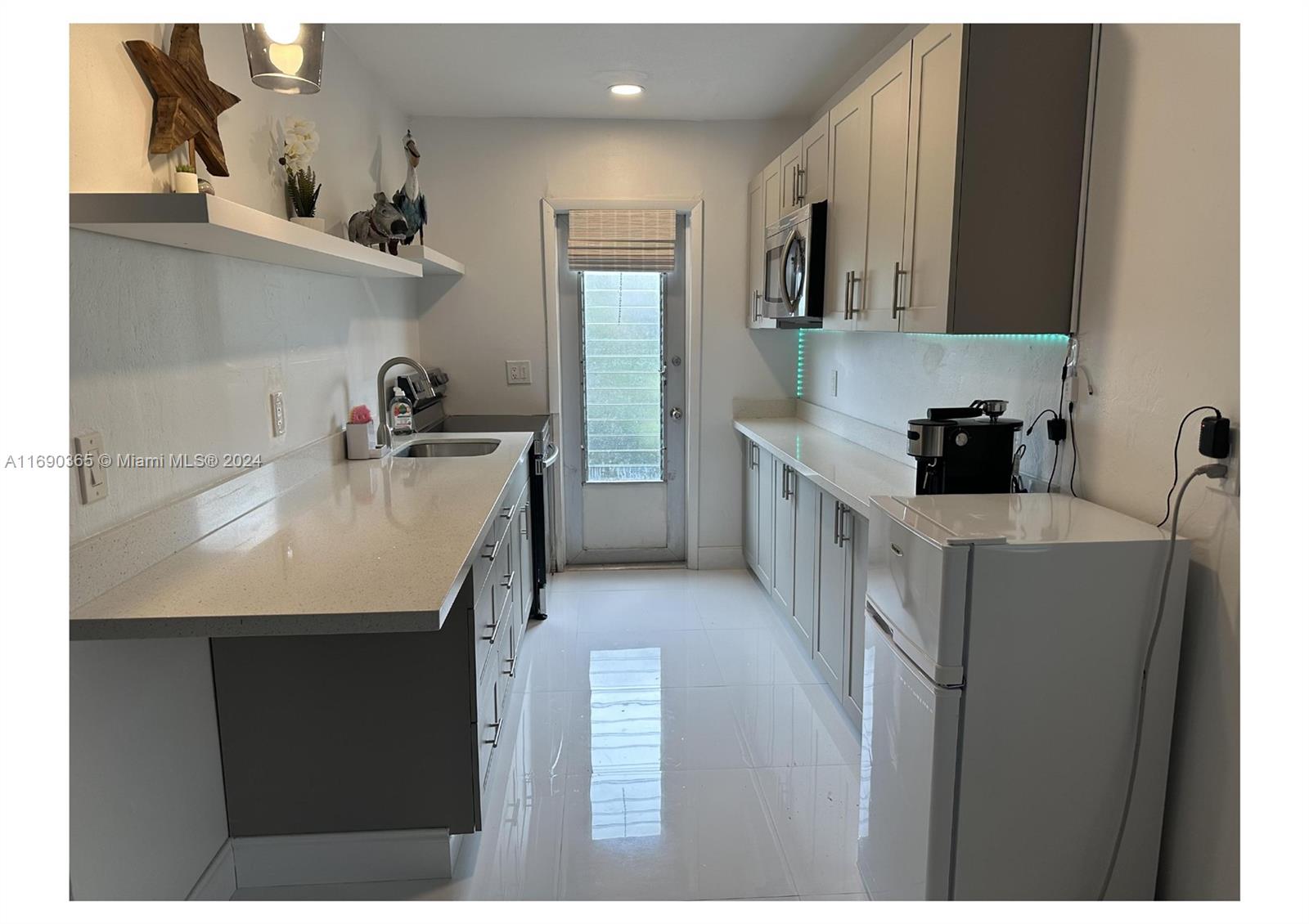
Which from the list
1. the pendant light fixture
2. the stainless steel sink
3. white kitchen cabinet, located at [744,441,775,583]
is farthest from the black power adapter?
the stainless steel sink

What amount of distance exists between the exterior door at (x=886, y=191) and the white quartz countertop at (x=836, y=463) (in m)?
0.51

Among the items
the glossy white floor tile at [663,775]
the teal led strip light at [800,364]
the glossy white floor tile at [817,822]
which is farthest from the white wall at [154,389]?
the teal led strip light at [800,364]

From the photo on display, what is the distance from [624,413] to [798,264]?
5.42ft

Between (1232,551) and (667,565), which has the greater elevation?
(1232,551)

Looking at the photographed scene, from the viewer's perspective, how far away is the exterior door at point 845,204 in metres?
2.63

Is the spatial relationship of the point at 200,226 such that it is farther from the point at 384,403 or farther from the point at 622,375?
the point at 622,375

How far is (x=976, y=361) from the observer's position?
2537 mm

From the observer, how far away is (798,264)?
317 centimetres

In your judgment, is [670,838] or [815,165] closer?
[670,838]

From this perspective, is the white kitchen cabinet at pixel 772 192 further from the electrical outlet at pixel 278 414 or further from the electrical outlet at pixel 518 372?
the electrical outlet at pixel 278 414

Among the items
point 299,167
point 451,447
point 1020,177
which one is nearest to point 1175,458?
point 1020,177

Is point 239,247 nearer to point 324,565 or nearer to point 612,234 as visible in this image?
point 324,565
